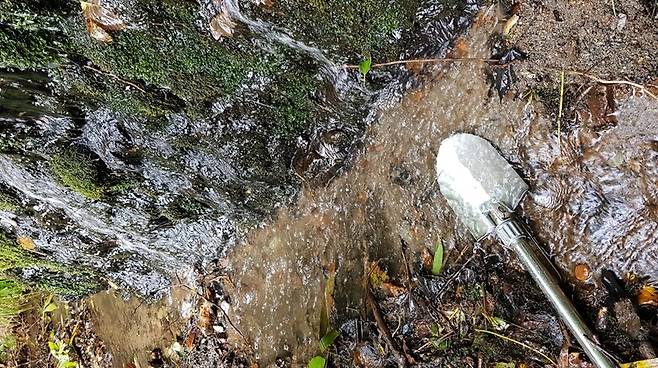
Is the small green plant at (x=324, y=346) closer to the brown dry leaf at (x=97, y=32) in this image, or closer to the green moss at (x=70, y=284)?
the brown dry leaf at (x=97, y=32)

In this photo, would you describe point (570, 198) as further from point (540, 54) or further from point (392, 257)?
point (392, 257)

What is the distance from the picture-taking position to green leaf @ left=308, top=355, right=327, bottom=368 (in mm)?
2883

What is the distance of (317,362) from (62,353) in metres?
3.15

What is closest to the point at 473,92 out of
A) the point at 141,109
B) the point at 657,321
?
the point at 657,321

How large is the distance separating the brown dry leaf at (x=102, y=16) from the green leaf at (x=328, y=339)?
1801mm

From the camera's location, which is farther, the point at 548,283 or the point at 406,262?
the point at 406,262

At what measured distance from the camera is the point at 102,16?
212 cm

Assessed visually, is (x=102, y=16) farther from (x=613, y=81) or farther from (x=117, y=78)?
(x=613, y=81)

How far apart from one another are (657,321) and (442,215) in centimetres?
98

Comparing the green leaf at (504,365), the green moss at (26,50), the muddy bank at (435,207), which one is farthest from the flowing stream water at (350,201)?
the green leaf at (504,365)

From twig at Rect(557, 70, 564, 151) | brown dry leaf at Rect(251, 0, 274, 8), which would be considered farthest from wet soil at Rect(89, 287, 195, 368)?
twig at Rect(557, 70, 564, 151)

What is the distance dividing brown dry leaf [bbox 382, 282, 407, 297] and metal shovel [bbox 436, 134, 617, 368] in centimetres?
47

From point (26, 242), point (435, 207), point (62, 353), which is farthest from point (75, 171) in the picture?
point (62, 353)

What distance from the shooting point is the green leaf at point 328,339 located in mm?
2895
